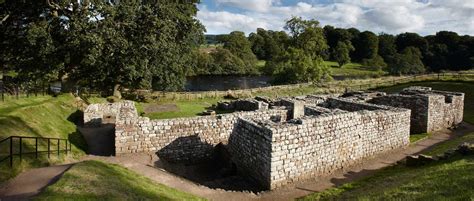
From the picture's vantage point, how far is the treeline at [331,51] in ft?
212

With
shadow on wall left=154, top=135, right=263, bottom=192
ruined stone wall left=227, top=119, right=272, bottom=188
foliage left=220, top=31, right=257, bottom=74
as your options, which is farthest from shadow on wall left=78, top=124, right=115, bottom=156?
foliage left=220, top=31, right=257, bottom=74

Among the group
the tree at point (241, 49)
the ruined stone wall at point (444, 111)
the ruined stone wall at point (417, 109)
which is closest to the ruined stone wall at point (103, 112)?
the ruined stone wall at point (417, 109)

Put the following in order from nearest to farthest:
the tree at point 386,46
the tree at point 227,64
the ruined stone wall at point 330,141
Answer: the ruined stone wall at point 330,141 < the tree at point 227,64 < the tree at point 386,46

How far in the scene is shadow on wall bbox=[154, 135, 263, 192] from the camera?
15.9 m

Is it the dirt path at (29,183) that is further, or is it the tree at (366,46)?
the tree at (366,46)

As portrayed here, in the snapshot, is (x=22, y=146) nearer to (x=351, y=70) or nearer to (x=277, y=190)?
(x=277, y=190)

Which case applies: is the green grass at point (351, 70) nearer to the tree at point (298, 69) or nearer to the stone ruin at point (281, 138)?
the tree at point (298, 69)

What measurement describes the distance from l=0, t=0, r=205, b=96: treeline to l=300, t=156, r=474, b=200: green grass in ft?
54.5

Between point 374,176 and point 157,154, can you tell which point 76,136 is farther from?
point 374,176

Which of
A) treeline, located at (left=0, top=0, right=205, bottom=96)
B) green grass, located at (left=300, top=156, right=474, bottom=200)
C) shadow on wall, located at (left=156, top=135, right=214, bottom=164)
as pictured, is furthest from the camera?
treeline, located at (left=0, top=0, right=205, bottom=96)

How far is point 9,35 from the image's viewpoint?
2542 cm

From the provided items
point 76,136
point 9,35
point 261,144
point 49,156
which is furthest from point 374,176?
point 9,35

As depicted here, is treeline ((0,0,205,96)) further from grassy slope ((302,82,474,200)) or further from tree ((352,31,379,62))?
Answer: tree ((352,31,379,62))

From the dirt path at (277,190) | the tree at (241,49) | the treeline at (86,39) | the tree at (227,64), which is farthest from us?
the tree at (241,49)
